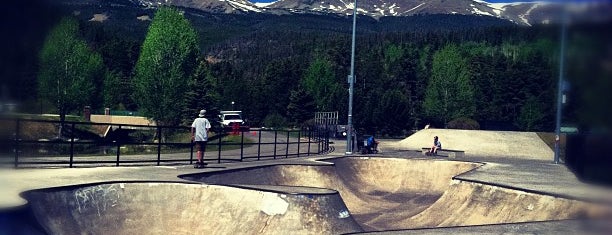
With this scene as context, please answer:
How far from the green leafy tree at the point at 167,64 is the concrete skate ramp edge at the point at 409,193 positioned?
29.2 metres

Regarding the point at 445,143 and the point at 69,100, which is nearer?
the point at 445,143

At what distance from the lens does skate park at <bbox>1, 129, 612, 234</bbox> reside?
35.0ft

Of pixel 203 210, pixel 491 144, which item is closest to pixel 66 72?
pixel 491 144

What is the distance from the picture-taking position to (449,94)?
255 ft

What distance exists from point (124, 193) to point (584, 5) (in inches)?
438

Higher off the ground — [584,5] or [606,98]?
[584,5]

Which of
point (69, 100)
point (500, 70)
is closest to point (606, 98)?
point (69, 100)

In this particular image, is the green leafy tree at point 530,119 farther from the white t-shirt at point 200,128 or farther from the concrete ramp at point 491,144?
the white t-shirt at point 200,128

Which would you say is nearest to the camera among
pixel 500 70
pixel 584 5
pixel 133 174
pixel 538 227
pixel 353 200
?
pixel 584 5

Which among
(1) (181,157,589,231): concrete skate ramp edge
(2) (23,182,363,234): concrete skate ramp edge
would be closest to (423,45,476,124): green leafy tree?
(1) (181,157,589,231): concrete skate ramp edge

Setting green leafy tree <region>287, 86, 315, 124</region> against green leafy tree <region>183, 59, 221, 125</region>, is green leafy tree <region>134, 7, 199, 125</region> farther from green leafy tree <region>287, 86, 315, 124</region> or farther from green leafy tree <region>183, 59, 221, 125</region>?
green leafy tree <region>287, 86, 315, 124</region>

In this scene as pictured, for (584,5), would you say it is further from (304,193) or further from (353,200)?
(353,200)

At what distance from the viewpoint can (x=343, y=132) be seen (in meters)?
54.4

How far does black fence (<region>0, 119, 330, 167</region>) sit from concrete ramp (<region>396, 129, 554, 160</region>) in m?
9.09
